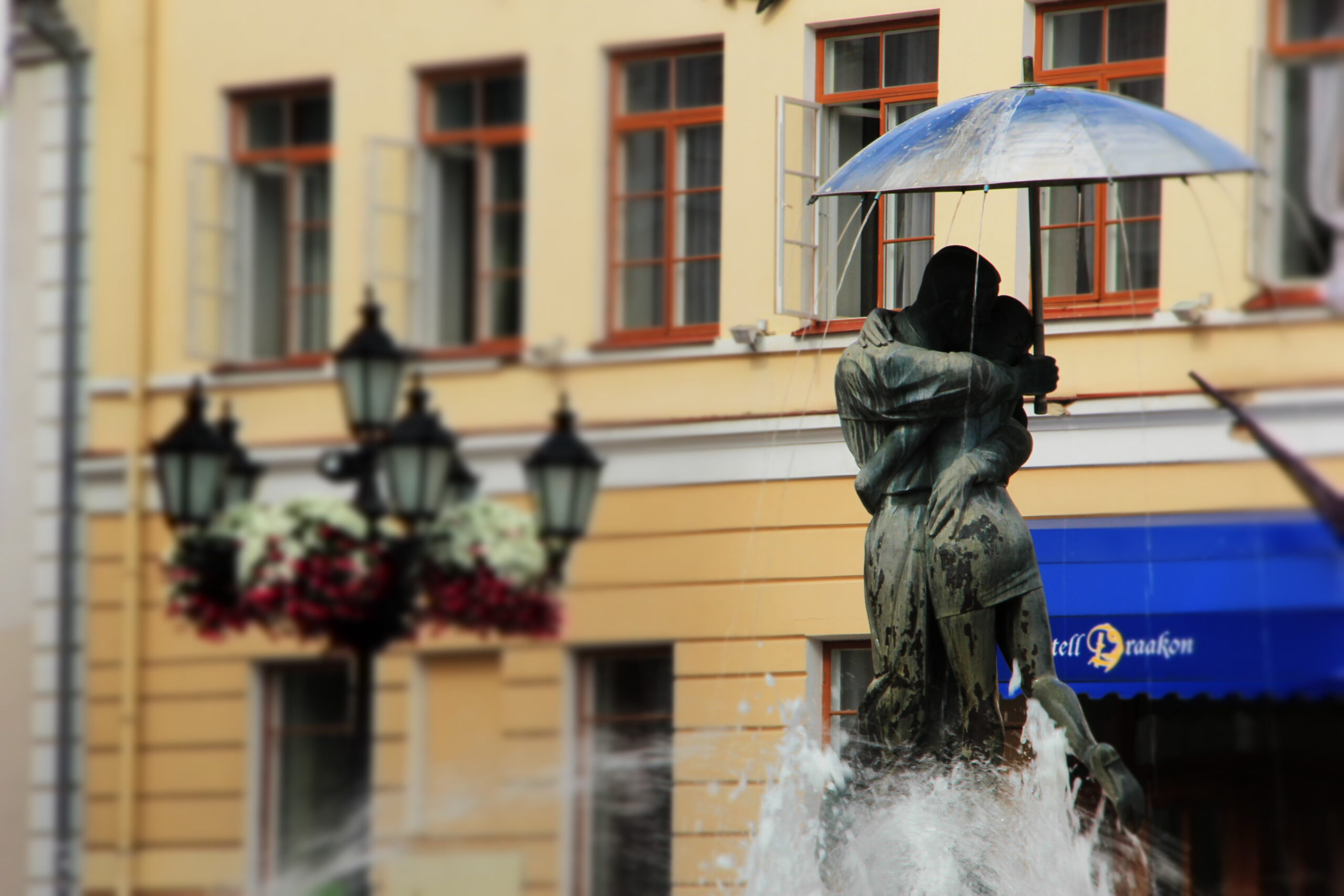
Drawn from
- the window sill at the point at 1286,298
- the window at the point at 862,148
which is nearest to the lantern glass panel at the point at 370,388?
the window at the point at 862,148

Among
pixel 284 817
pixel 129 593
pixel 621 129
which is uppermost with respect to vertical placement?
pixel 621 129

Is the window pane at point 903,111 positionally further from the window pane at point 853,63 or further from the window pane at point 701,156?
the window pane at point 701,156

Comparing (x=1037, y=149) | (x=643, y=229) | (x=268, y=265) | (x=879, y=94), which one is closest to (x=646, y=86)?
(x=643, y=229)

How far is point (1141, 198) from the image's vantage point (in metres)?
6.54

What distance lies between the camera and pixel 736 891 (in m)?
6.50

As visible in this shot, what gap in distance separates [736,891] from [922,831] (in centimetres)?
131

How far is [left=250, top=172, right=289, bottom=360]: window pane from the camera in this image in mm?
8414

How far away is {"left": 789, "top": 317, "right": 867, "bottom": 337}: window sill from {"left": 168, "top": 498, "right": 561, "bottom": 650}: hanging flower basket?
135 centimetres

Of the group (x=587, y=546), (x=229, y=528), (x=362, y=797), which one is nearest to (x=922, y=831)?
(x=587, y=546)

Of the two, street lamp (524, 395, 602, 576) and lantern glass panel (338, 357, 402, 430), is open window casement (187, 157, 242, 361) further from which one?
street lamp (524, 395, 602, 576)

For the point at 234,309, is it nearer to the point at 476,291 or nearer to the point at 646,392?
the point at 476,291

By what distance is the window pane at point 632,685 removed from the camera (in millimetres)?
7375

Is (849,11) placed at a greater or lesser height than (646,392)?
greater

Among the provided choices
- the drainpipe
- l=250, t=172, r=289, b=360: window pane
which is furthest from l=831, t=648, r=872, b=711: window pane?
the drainpipe
